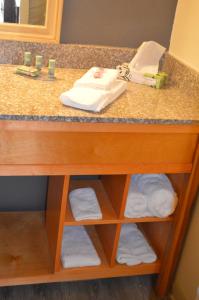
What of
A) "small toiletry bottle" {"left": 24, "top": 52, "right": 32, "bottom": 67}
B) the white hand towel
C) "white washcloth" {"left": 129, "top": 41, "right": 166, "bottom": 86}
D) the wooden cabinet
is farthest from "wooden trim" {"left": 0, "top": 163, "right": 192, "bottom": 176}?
"small toiletry bottle" {"left": 24, "top": 52, "right": 32, "bottom": 67}

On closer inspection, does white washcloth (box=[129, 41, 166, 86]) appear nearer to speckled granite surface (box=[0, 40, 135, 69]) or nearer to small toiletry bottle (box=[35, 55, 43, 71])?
speckled granite surface (box=[0, 40, 135, 69])

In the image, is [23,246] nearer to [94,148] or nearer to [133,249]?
[133,249]

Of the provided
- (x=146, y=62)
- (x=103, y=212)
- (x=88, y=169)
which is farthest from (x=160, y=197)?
(x=146, y=62)

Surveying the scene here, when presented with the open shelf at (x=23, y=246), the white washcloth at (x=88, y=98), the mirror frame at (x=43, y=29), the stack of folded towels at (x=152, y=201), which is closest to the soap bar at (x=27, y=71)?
the mirror frame at (x=43, y=29)

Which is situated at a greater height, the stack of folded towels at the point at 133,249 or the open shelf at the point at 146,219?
the open shelf at the point at 146,219

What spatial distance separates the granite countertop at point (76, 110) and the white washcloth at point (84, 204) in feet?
1.36

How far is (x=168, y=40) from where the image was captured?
1.88 metres

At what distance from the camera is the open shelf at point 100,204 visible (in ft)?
5.08

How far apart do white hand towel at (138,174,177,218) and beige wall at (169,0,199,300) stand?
0.34ft

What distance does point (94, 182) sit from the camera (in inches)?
73.3

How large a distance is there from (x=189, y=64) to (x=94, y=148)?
0.61 m

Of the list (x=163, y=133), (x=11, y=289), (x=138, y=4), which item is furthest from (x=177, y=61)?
(x=11, y=289)

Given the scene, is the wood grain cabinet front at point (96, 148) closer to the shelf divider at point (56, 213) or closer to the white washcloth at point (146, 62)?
the shelf divider at point (56, 213)

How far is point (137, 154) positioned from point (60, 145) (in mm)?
282
